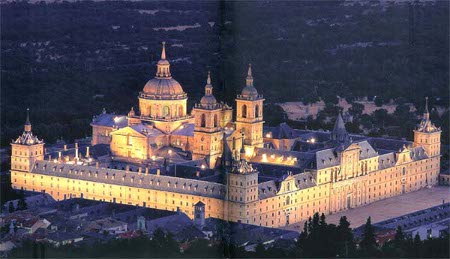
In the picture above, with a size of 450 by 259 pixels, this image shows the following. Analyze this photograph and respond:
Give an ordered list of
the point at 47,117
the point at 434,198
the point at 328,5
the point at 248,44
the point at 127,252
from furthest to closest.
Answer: the point at 328,5
the point at 248,44
the point at 47,117
the point at 434,198
the point at 127,252

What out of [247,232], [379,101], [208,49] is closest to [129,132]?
[247,232]

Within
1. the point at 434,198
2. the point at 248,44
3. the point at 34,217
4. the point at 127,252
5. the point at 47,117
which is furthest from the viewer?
the point at 248,44

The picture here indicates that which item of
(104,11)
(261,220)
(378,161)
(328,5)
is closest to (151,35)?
(104,11)

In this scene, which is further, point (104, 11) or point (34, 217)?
point (104, 11)

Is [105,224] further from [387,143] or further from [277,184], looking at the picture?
[387,143]

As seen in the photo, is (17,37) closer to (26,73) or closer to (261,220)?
(26,73)

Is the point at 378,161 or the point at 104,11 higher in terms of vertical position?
the point at 104,11

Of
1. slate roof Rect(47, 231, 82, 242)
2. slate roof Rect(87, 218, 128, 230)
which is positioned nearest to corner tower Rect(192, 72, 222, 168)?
slate roof Rect(87, 218, 128, 230)
